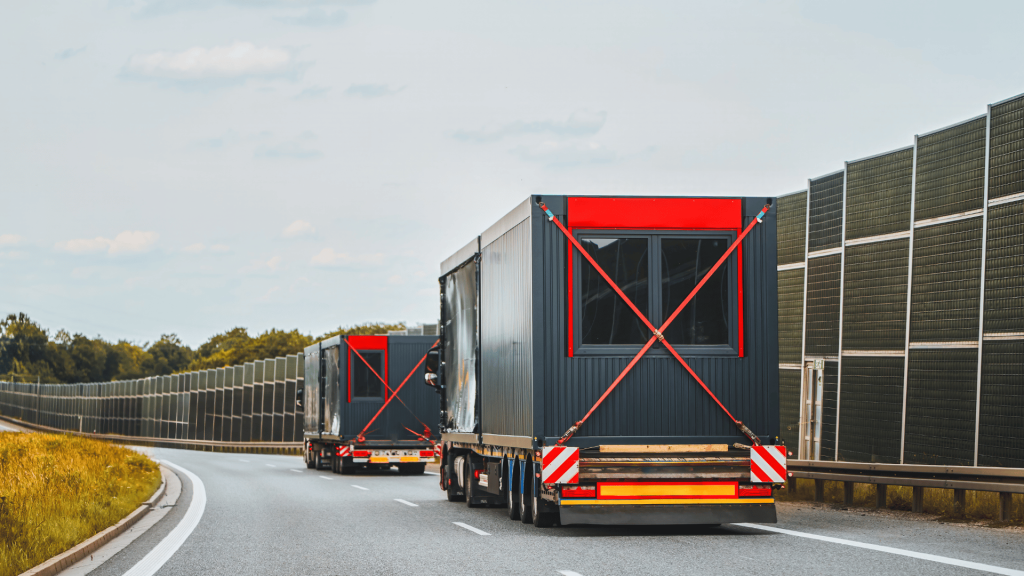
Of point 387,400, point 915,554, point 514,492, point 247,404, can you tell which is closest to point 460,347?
point 514,492

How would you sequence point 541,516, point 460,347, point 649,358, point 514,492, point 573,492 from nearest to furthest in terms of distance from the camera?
1. point 573,492
2. point 649,358
3. point 541,516
4. point 514,492
5. point 460,347

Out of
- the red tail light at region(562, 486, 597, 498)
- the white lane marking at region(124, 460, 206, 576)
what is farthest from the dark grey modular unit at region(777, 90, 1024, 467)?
the white lane marking at region(124, 460, 206, 576)

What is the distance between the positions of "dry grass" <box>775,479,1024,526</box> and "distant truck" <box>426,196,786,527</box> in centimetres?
310

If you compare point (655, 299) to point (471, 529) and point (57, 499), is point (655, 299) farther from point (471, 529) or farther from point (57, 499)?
point (57, 499)

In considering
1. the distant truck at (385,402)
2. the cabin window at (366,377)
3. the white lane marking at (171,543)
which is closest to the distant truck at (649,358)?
the white lane marking at (171,543)

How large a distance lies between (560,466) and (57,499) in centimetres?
730

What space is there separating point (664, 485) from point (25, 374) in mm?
202841

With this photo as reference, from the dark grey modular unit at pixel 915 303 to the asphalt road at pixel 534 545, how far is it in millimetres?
4264

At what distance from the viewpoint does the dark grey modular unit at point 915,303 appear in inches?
755

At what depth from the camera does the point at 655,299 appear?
535 inches

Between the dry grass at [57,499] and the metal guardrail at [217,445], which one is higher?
the dry grass at [57,499]

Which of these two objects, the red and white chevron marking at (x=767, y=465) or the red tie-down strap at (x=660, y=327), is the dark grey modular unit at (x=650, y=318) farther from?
the red and white chevron marking at (x=767, y=465)

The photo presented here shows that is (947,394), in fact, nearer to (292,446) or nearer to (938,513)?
(938,513)

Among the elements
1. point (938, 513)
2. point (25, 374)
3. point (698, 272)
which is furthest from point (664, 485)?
point (25, 374)
